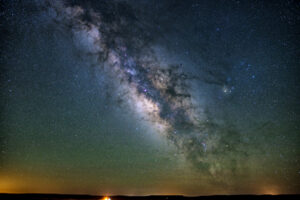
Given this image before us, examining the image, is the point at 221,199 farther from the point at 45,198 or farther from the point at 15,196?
the point at 15,196

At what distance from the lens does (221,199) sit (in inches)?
498

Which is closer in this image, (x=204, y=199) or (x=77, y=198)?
(x=204, y=199)

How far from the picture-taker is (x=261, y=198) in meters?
→ 12.7

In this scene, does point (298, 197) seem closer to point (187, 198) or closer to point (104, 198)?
point (187, 198)

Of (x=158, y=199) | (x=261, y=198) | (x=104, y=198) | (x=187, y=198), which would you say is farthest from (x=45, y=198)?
(x=261, y=198)

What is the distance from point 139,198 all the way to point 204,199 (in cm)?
392

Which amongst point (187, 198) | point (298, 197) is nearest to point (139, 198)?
point (187, 198)

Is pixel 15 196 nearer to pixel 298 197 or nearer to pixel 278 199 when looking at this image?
pixel 278 199

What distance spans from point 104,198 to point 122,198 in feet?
3.59

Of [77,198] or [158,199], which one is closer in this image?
[158,199]

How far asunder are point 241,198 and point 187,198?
340 cm

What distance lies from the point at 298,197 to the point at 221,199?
14.4 feet

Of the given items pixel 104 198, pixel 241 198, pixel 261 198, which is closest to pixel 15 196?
pixel 104 198

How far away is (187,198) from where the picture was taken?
472 inches
